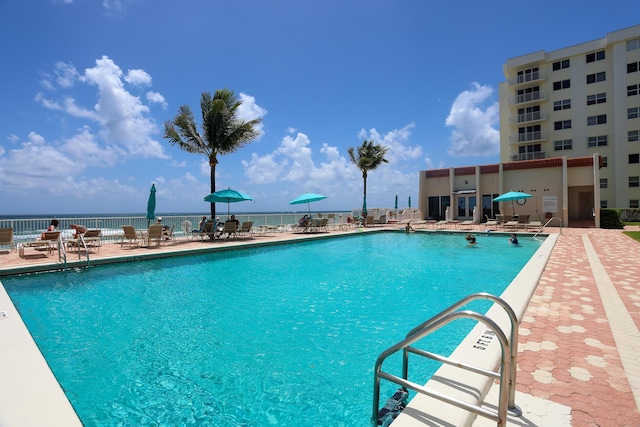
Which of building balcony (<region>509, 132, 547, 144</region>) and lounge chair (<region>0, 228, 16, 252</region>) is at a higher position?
building balcony (<region>509, 132, 547, 144</region>)

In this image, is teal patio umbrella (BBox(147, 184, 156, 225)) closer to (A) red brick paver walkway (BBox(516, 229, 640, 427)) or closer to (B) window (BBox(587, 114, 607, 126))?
(A) red brick paver walkway (BBox(516, 229, 640, 427))

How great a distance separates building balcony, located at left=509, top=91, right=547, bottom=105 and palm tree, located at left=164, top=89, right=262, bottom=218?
1220 inches

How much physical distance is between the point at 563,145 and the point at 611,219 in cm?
1715

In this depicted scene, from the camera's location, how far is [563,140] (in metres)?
31.8

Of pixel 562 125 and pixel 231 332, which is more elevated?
pixel 562 125

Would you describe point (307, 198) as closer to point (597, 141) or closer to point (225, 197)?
point (225, 197)

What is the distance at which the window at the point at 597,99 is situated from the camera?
98.7 ft

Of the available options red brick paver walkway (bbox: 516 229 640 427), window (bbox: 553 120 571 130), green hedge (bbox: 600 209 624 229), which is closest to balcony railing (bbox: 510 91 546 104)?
window (bbox: 553 120 571 130)

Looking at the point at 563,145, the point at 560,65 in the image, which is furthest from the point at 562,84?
the point at 563,145

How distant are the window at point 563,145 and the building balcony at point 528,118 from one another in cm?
294

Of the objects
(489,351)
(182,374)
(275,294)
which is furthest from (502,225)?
(182,374)

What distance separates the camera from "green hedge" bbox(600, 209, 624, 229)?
18297mm

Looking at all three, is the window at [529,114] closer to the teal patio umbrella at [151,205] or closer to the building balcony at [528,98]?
the building balcony at [528,98]

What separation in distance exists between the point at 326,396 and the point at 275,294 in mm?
3588
